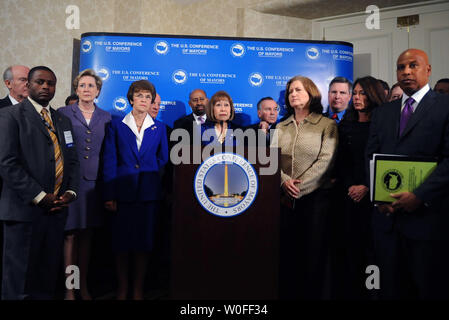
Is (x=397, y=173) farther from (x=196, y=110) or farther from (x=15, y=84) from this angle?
(x=15, y=84)

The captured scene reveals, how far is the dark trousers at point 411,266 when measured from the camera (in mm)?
1916

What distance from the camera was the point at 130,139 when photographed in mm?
2541

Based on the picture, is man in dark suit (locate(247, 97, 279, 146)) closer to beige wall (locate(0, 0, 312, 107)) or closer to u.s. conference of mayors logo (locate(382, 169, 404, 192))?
beige wall (locate(0, 0, 312, 107))

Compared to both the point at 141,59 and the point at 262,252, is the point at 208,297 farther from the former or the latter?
the point at 141,59

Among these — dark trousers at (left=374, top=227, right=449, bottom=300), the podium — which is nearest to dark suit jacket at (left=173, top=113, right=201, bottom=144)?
the podium

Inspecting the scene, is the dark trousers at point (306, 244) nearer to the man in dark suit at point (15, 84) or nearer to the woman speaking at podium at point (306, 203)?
the woman speaking at podium at point (306, 203)

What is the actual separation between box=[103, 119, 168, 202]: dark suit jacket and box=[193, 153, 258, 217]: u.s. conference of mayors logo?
2.65ft

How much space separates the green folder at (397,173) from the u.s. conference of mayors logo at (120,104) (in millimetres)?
2457

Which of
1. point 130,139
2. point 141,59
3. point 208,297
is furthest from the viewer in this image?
point 141,59

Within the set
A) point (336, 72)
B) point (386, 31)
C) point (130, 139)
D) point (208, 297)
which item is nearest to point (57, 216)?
point (130, 139)

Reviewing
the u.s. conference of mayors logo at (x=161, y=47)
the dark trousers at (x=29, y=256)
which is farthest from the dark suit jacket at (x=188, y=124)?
the dark trousers at (x=29, y=256)

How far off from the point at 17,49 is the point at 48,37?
14.6 inches

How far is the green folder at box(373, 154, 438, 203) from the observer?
1.90m

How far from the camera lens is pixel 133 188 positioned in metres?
2.51
